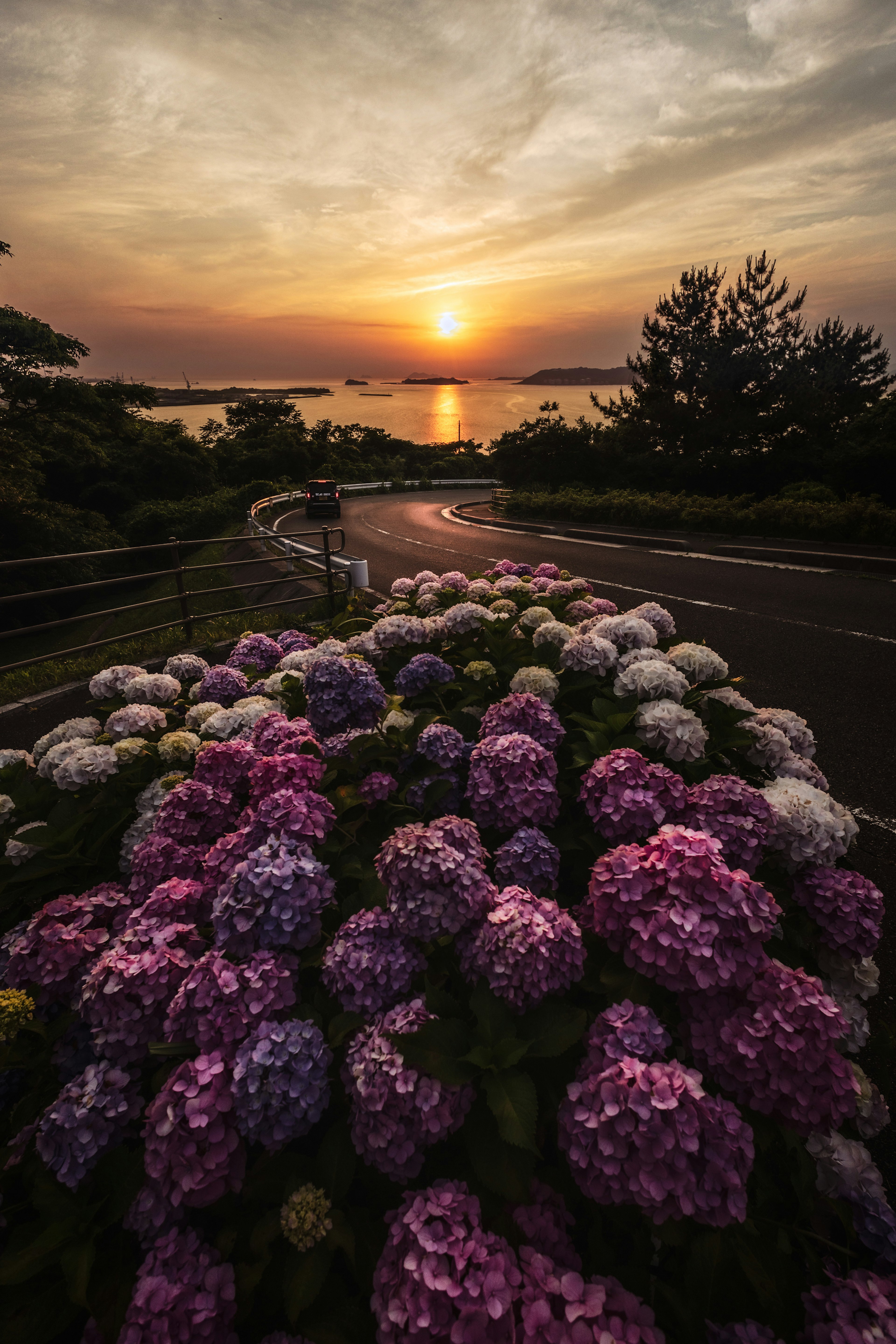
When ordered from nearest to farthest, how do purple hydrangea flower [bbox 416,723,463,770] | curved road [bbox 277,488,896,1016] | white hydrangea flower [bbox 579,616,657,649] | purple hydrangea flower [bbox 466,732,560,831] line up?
purple hydrangea flower [bbox 466,732,560,831]
purple hydrangea flower [bbox 416,723,463,770]
white hydrangea flower [bbox 579,616,657,649]
curved road [bbox 277,488,896,1016]

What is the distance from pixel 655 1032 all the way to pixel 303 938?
910 millimetres

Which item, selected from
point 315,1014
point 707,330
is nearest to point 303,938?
point 315,1014

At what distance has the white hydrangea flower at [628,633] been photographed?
3020 mm

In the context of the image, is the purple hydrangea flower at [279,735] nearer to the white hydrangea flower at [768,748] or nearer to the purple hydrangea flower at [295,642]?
the purple hydrangea flower at [295,642]

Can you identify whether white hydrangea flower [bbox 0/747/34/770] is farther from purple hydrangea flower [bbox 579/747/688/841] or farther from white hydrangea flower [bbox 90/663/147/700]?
purple hydrangea flower [bbox 579/747/688/841]

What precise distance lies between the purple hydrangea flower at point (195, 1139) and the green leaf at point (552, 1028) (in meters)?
0.71

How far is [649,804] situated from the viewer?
1.88m

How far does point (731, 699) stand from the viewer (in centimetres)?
269

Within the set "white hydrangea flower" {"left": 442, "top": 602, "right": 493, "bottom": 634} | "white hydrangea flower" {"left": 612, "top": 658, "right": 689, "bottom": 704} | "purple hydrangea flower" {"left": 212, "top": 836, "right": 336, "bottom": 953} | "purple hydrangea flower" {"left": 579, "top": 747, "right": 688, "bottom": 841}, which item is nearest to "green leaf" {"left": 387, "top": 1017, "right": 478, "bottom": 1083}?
"purple hydrangea flower" {"left": 212, "top": 836, "right": 336, "bottom": 953}

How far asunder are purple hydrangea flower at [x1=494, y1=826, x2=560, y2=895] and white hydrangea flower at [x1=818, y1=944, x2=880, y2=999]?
92cm

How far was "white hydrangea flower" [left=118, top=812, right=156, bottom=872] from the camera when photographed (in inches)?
91.8

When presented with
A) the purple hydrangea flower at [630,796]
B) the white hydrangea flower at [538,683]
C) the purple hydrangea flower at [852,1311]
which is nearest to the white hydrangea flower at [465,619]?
the white hydrangea flower at [538,683]

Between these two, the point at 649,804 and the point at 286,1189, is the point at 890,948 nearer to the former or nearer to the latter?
the point at 649,804

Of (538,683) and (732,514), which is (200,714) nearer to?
(538,683)
